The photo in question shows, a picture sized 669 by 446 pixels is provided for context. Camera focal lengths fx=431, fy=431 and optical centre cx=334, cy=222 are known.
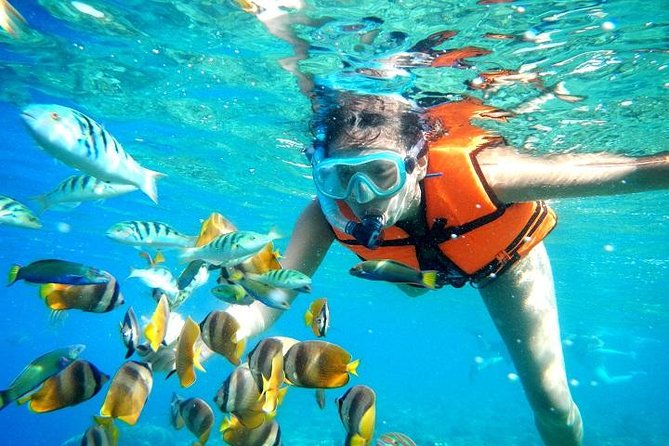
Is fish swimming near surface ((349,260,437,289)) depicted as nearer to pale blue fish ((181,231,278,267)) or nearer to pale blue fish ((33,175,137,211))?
pale blue fish ((181,231,278,267))

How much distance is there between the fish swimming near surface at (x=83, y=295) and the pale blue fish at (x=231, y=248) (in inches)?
22.0

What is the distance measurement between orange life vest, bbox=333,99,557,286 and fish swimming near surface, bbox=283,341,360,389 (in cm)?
303

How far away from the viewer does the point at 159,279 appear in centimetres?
406

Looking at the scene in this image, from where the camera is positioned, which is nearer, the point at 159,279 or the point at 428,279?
the point at 428,279

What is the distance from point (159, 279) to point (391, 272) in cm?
230

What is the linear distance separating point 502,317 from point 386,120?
15.4ft

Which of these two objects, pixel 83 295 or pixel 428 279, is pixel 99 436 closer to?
pixel 83 295

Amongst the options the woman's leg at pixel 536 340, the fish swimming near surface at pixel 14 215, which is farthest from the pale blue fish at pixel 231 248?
the woman's leg at pixel 536 340

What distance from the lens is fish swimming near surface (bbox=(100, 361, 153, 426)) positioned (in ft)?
8.53

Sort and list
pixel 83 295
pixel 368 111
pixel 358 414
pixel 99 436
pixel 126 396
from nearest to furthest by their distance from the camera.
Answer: pixel 126 396, pixel 358 414, pixel 83 295, pixel 99 436, pixel 368 111

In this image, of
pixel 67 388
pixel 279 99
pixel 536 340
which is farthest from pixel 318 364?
pixel 279 99

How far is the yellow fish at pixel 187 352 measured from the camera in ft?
8.87

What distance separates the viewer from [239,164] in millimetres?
18203

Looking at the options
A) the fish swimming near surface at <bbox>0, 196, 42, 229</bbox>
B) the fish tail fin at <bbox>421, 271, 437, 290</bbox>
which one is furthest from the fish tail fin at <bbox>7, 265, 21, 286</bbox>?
the fish tail fin at <bbox>421, 271, 437, 290</bbox>
